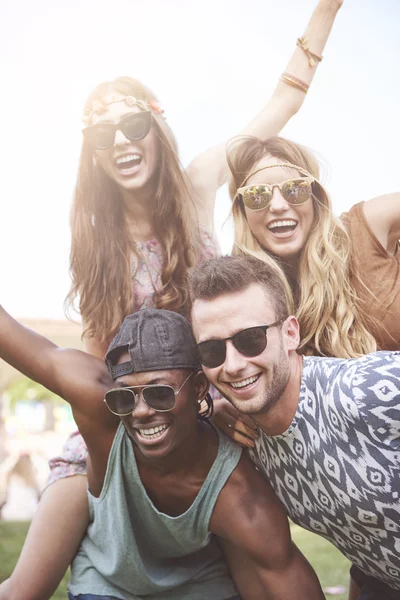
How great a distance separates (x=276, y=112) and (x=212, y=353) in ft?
3.53

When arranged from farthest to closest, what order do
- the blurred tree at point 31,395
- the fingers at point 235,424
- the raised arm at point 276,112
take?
1. the blurred tree at point 31,395
2. the raised arm at point 276,112
3. the fingers at point 235,424

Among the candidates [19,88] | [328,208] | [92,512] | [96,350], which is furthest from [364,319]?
[19,88]

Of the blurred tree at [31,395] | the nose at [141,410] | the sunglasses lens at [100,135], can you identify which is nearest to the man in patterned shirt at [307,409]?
the nose at [141,410]

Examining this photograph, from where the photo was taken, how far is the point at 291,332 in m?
1.93

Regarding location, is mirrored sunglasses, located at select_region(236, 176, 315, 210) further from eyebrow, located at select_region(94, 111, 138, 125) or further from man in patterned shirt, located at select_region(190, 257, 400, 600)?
eyebrow, located at select_region(94, 111, 138, 125)

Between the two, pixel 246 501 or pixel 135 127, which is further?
pixel 135 127

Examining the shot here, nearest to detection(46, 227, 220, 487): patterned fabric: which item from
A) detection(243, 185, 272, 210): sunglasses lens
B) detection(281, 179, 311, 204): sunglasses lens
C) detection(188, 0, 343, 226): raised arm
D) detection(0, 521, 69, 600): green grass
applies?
detection(188, 0, 343, 226): raised arm

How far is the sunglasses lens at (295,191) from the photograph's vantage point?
2107 mm

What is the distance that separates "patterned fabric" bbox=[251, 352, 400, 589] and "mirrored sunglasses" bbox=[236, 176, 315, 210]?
58 centimetres

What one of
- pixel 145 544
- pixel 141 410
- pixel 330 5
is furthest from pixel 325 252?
pixel 145 544

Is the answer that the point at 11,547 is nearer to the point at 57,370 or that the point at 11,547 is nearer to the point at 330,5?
the point at 57,370

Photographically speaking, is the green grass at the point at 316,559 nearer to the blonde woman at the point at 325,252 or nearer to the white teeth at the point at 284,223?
the blonde woman at the point at 325,252

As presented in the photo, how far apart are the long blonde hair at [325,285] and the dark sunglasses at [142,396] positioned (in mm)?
517

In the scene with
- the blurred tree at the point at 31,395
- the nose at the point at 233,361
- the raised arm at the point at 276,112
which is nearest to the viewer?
the nose at the point at 233,361
